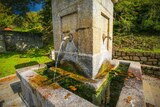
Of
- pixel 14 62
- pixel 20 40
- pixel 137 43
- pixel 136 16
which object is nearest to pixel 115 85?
pixel 137 43

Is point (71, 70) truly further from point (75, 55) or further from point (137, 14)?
point (137, 14)

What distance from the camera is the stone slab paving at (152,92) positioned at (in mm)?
3148

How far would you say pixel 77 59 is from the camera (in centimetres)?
300

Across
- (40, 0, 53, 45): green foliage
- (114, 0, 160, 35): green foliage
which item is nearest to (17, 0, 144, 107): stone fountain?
(114, 0, 160, 35): green foliage

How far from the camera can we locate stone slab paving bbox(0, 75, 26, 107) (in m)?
3.14

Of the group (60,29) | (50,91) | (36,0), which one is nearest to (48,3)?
(36,0)

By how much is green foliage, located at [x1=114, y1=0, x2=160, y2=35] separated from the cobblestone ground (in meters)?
5.01

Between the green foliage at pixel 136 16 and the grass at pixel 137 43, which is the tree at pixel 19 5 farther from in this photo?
the grass at pixel 137 43

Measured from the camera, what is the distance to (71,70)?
10.5 feet

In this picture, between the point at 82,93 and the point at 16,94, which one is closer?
the point at 82,93

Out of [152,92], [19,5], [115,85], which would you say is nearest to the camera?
[115,85]

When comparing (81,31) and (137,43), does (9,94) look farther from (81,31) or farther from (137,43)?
(137,43)

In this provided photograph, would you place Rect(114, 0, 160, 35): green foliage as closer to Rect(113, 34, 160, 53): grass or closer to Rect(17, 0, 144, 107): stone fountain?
Rect(113, 34, 160, 53): grass

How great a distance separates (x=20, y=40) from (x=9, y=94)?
10315 millimetres
